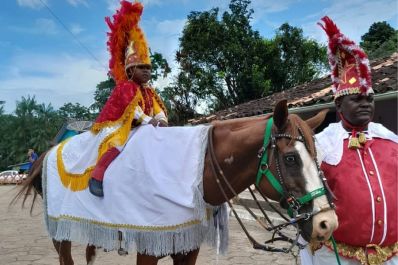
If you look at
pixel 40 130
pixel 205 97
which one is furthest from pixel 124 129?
pixel 40 130

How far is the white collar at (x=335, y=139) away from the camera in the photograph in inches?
101

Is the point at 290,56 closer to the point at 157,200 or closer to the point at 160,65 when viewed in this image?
the point at 160,65

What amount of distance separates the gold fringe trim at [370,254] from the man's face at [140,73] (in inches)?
85.5

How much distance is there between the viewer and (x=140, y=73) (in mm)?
3613

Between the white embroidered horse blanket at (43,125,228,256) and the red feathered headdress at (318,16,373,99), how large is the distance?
3.33 feet

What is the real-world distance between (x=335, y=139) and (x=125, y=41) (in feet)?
7.12

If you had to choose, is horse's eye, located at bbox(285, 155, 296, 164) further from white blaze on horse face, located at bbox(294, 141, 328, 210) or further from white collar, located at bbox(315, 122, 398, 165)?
white collar, located at bbox(315, 122, 398, 165)

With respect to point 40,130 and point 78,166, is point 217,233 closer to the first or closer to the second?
point 78,166

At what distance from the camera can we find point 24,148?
56.6m

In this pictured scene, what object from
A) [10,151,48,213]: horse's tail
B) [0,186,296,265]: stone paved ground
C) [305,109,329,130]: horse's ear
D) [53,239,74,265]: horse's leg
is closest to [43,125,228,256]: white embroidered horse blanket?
[305,109,329,130]: horse's ear

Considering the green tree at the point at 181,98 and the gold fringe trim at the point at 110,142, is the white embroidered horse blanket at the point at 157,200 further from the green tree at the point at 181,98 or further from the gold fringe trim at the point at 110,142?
the green tree at the point at 181,98

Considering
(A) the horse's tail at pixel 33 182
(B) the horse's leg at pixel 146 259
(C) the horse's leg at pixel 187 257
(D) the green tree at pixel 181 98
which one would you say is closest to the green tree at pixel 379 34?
(D) the green tree at pixel 181 98

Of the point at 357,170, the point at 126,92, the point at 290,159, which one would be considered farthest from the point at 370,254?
the point at 126,92

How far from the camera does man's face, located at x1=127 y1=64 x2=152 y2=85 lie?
3.60m
